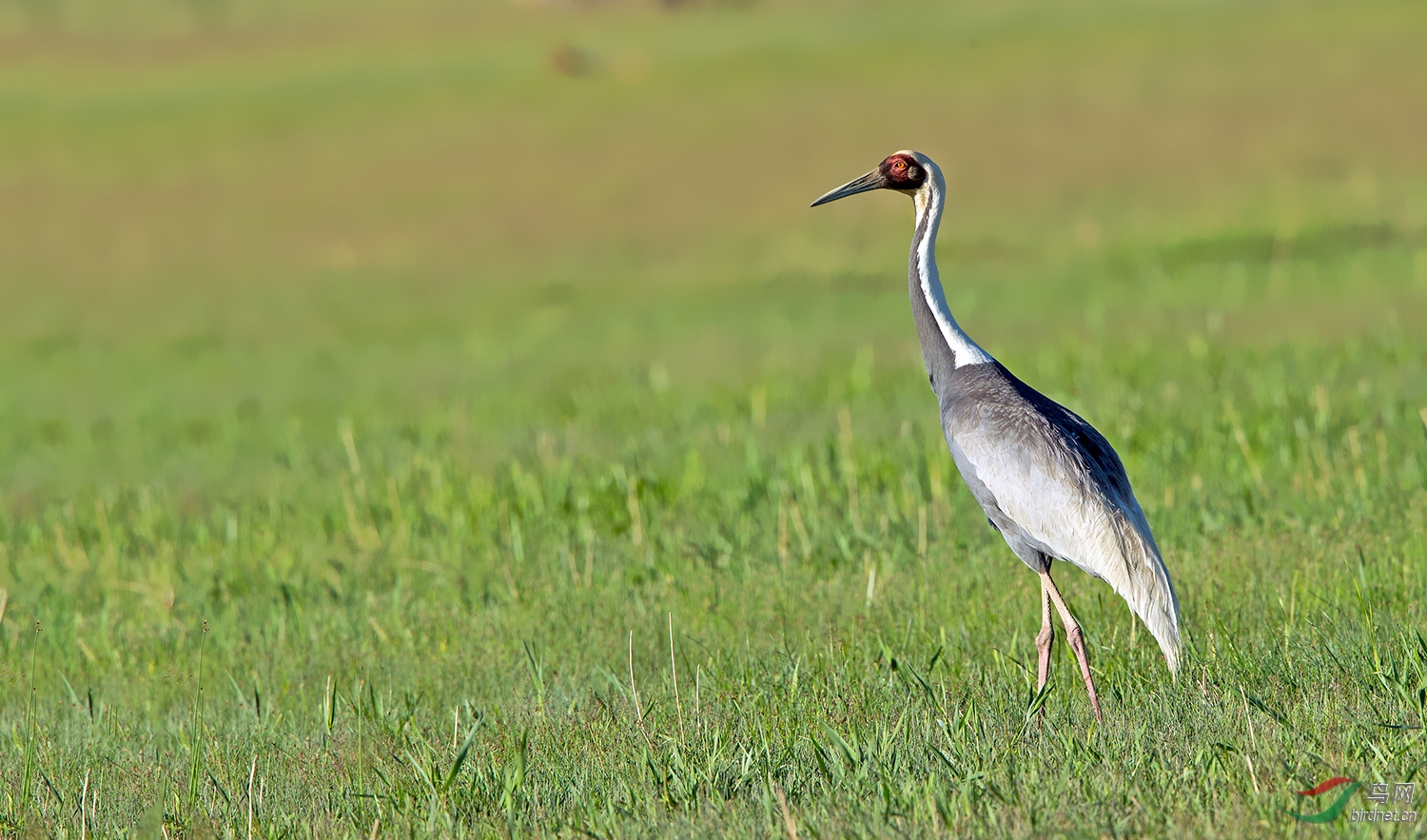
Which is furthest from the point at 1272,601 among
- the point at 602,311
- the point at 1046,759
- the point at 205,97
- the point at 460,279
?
the point at 205,97

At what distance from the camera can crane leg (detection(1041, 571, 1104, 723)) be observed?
4.89 metres

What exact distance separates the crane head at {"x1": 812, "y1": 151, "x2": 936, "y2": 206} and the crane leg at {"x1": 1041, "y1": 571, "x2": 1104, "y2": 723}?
1856 mm

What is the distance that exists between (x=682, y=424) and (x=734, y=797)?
25.5 feet

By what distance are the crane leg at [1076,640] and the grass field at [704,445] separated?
97 mm

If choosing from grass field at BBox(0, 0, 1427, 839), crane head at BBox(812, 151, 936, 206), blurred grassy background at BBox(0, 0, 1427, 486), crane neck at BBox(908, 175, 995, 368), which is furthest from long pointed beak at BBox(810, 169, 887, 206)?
blurred grassy background at BBox(0, 0, 1427, 486)

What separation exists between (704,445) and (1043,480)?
5389 mm

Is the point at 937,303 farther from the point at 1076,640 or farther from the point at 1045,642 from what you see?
the point at 1076,640

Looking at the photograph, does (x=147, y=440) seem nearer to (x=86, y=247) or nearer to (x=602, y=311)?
(x=602, y=311)

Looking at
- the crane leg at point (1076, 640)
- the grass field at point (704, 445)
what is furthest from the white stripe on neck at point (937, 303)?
the grass field at point (704, 445)

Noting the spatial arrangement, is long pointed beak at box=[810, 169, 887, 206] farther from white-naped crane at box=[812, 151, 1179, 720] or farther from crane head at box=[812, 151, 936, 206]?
white-naped crane at box=[812, 151, 1179, 720]

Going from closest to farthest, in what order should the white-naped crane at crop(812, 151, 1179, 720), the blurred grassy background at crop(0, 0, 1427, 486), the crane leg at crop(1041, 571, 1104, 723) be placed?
the crane leg at crop(1041, 571, 1104, 723)
the white-naped crane at crop(812, 151, 1179, 720)
the blurred grassy background at crop(0, 0, 1427, 486)

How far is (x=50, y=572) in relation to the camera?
898 cm

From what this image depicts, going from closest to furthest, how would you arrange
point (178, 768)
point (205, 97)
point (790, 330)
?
1. point (178, 768)
2. point (790, 330)
3. point (205, 97)

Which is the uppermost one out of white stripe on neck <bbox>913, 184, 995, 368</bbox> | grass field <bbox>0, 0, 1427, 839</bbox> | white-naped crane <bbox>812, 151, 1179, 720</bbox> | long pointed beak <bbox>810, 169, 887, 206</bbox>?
long pointed beak <bbox>810, 169, 887, 206</bbox>
